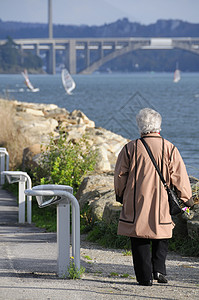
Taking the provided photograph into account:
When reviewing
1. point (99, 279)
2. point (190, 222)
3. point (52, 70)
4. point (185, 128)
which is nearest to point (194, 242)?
point (190, 222)

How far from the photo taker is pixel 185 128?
41156 millimetres

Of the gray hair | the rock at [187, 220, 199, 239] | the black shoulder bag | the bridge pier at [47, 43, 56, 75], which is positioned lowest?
the bridge pier at [47, 43, 56, 75]

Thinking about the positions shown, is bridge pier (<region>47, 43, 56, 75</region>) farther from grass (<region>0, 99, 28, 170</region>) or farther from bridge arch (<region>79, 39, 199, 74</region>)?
grass (<region>0, 99, 28, 170</region>)

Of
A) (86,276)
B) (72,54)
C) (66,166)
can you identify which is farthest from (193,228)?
(72,54)

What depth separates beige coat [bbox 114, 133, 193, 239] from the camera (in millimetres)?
4637

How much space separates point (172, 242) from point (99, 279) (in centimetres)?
179

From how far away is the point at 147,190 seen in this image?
4.62 m

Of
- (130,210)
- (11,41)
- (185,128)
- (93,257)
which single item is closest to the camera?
(130,210)

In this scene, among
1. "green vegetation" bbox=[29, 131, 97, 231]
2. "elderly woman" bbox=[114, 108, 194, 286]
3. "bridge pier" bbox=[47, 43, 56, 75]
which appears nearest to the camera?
"elderly woman" bbox=[114, 108, 194, 286]

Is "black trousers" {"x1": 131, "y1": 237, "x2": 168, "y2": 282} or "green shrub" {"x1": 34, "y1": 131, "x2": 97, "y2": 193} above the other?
"black trousers" {"x1": 131, "y1": 237, "x2": 168, "y2": 282}

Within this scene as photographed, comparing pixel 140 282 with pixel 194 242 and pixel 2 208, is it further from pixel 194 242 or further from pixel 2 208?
pixel 2 208

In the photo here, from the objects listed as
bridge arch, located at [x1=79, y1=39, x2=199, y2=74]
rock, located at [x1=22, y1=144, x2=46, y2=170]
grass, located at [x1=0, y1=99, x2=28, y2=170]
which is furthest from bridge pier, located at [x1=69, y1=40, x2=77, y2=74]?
rock, located at [x1=22, y1=144, x2=46, y2=170]

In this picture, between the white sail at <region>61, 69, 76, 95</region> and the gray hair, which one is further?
the white sail at <region>61, 69, 76, 95</region>

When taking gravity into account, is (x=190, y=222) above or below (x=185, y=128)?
above
